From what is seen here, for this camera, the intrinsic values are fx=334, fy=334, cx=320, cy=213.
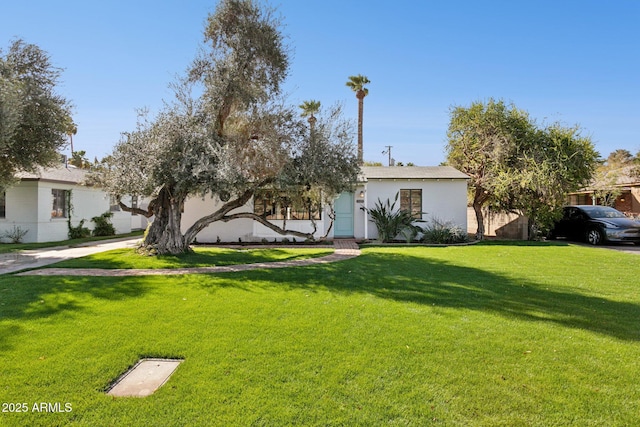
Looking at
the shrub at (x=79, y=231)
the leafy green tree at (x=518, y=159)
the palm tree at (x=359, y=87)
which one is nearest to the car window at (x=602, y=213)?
the leafy green tree at (x=518, y=159)

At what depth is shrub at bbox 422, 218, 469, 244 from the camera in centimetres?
1512

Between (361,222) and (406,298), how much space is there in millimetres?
10285

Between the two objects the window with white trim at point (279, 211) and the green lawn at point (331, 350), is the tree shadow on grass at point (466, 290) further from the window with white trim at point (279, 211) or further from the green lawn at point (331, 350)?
the window with white trim at point (279, 211)

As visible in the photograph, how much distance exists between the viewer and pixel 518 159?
15.5 metres

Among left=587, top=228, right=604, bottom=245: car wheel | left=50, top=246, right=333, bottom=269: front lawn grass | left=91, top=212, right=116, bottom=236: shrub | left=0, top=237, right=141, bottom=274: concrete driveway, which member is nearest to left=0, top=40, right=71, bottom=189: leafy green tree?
left=0, top=237, right=141, bottom=274: concrete driveway

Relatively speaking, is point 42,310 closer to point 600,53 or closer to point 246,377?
point 246,377

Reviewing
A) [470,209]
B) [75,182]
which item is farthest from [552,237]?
[75,182]

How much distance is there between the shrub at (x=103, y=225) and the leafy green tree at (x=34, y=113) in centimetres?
680

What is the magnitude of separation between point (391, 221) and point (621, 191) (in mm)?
18726

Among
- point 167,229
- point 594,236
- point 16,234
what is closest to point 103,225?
point 16,234

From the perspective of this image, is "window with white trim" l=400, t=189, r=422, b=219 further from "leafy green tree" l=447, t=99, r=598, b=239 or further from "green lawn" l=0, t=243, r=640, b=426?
"green lawn" l=0, t=243, r=640, b=426

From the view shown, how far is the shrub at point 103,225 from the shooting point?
18.6 metres

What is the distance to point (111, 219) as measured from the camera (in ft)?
64.4

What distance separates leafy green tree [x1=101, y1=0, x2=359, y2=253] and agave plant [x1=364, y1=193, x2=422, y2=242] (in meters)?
4.88
